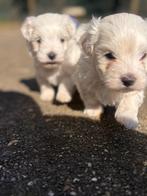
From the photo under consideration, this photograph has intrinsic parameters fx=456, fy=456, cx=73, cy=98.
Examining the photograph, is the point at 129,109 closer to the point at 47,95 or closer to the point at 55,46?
the point at 55,46

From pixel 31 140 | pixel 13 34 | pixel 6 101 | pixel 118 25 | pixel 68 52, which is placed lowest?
pixel 13 34

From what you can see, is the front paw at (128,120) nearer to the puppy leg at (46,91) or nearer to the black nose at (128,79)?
the black nose at (128,79)

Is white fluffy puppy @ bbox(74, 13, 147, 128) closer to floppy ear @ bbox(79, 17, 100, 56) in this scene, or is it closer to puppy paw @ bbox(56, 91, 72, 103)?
floppy ear @ bbox(79, 17, 100, 56)

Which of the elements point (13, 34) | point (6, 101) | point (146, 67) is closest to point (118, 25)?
point (146, 67)

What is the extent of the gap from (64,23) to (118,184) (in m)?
2.89

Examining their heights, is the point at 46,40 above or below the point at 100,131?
above

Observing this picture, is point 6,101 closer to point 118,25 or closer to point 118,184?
point 118,25

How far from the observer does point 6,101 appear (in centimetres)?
617

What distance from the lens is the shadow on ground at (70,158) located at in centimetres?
334

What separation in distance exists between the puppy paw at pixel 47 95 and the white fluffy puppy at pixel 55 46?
252 millimetres

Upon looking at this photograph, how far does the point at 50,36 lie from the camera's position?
564 centimetres

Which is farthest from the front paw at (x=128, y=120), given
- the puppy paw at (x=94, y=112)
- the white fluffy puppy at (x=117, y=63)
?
the puppy paw at (x=94, y=112)

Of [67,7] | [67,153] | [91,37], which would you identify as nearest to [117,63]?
[91,37]

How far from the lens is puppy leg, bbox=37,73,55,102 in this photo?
6.15m
